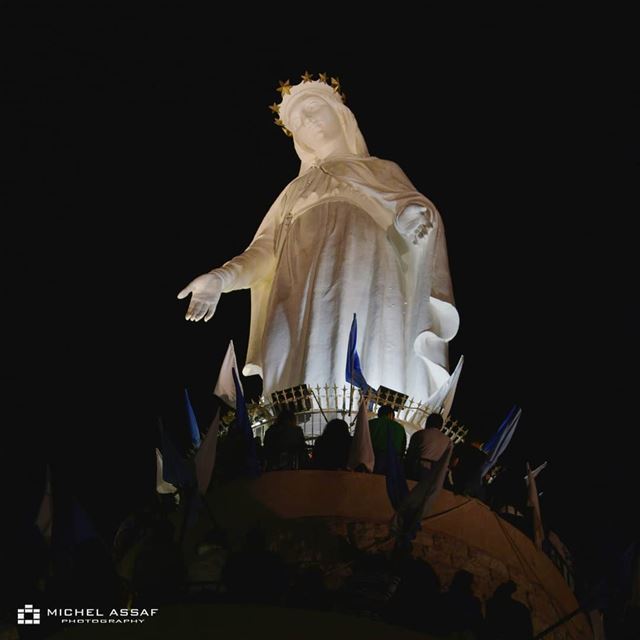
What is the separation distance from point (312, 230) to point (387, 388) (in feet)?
9.56

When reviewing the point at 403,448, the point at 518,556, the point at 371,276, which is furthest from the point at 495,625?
the point at 371,276

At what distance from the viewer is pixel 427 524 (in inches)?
522

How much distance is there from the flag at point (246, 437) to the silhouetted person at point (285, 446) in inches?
→ 7.3

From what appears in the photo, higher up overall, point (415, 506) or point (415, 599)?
point (415, 506)

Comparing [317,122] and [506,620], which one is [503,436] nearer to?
[506,620]

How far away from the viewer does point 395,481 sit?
12.8 m

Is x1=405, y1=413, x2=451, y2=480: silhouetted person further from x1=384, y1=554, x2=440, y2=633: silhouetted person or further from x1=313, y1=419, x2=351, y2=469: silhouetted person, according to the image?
x1=384, y1=554, x2=440, y2=633: silhouetted person

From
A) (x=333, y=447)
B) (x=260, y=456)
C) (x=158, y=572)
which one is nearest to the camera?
(x=158, y=572)

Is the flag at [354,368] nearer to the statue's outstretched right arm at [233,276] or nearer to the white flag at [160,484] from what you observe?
the white flag at [160,484]

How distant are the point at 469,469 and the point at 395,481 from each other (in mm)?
1637

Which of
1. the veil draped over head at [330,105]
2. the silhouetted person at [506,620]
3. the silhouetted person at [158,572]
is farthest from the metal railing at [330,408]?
the veil draped over head at [330,105]

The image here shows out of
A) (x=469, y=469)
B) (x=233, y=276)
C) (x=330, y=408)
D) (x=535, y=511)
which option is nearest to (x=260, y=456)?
(x=330, y=408)

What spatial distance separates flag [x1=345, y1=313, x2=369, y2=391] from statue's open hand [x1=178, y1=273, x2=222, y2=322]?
8.38ft

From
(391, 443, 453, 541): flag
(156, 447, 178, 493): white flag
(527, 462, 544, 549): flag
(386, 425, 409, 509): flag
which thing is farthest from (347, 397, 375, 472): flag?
(156, 447, 178, 493): white flag
